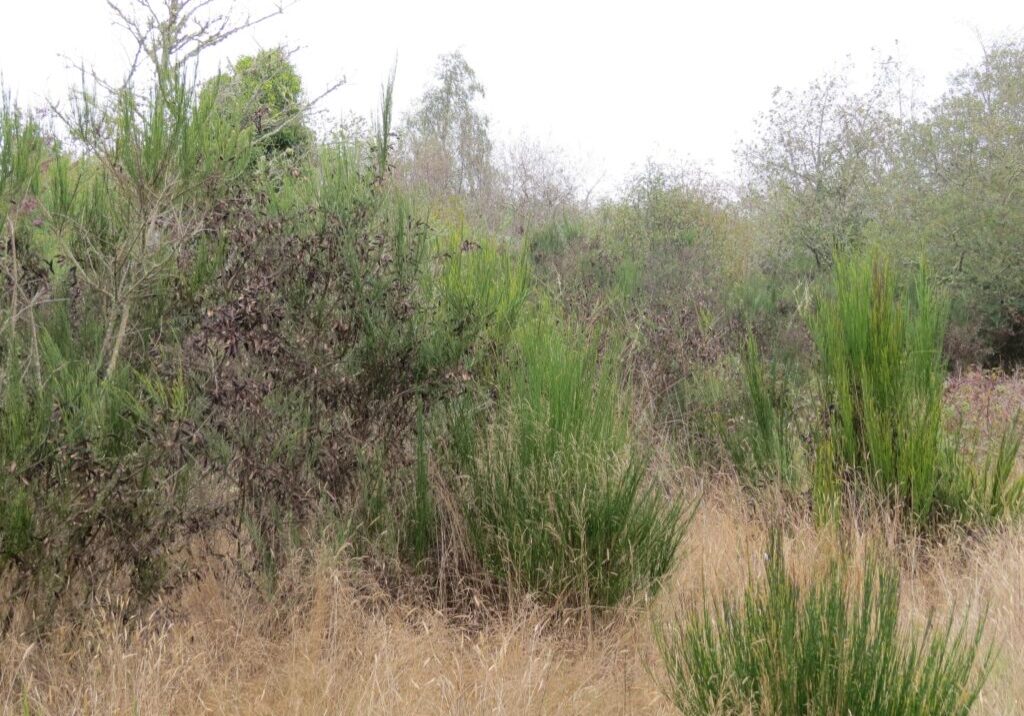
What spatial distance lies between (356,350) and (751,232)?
13.4m

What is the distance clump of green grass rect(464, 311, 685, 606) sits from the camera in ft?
12.3

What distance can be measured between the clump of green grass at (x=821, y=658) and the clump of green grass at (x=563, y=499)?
1092mm

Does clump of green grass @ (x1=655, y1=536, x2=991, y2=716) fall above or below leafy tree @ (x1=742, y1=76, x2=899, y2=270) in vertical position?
below

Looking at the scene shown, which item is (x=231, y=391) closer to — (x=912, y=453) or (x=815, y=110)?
(x=912, y=453)

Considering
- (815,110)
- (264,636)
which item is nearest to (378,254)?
(264,636)

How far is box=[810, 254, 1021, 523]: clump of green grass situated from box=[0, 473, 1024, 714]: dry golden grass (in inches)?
19.8

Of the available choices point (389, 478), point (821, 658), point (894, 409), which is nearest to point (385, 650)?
point (389, 478)

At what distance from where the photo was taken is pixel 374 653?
3260mm

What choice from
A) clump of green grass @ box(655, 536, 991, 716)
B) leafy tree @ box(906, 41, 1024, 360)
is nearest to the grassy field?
clump of green grass @ box(655, 536, 991, 716)

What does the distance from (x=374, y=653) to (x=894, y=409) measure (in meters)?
2.72

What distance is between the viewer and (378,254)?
416cm

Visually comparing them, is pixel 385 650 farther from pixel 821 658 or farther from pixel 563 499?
pixel 821 658

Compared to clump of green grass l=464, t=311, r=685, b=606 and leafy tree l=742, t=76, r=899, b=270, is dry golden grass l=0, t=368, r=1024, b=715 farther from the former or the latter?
leafy tree l=742, t=76, r=899, b=270

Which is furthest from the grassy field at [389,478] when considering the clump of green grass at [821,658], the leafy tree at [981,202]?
the leafy tree at [981,202]
